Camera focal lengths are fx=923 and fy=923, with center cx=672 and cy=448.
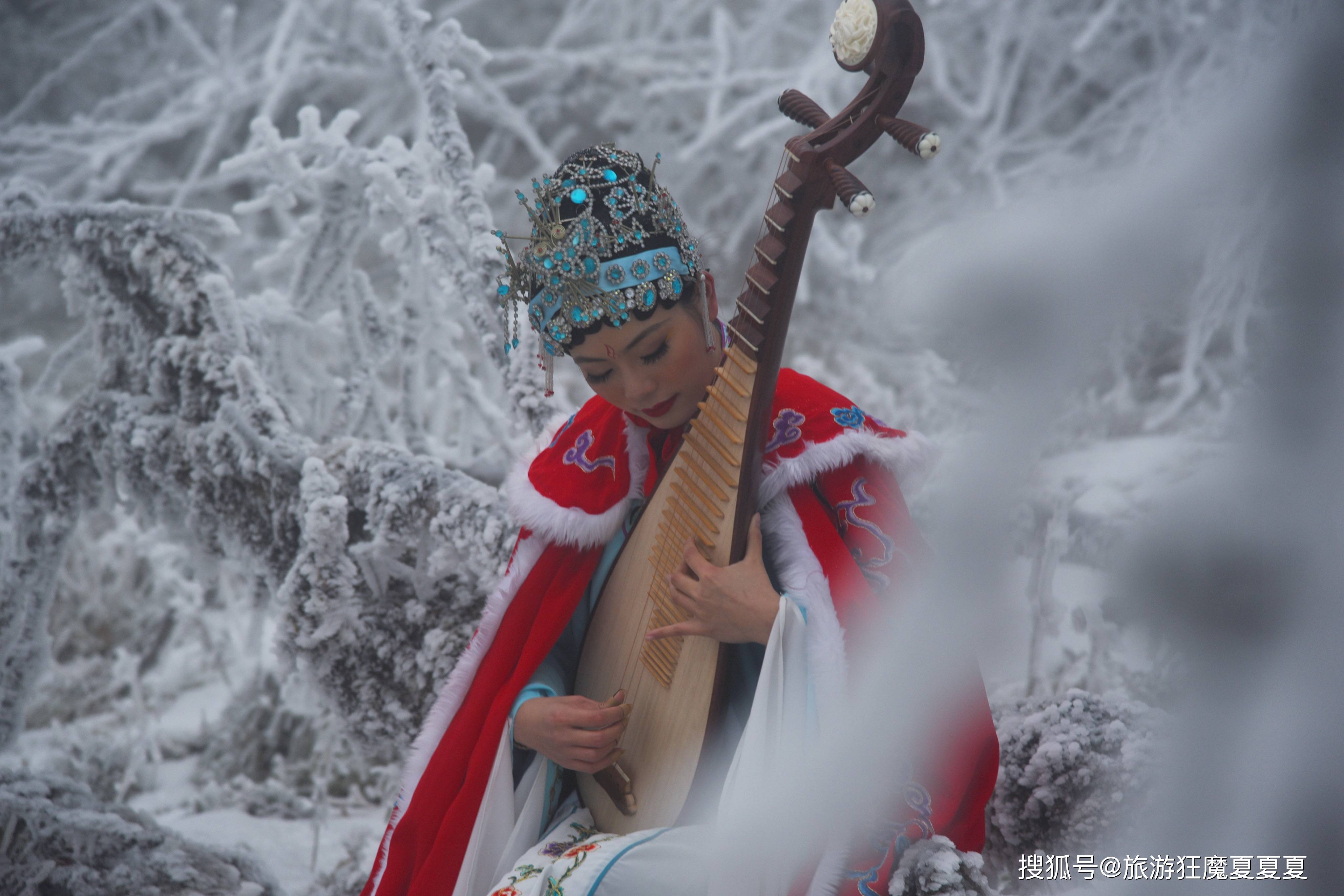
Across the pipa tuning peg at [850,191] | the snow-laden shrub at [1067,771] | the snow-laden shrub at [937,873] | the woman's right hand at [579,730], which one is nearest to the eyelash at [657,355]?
the pipa tuning peg at [850,191]

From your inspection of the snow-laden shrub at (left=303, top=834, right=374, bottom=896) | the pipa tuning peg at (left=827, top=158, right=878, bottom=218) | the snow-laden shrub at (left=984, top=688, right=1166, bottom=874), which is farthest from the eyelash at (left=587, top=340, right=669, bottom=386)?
the snow-laden shrub at (left=303, top=834, right=374, bottom=896)

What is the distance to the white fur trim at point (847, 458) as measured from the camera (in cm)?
96

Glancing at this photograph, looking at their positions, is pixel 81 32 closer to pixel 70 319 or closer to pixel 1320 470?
pixel 70 319

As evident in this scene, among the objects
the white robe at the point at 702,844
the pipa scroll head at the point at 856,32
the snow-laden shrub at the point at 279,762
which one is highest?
the pipa scroll head at the point at 856,32

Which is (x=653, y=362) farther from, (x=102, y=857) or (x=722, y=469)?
(x=102, y=857)

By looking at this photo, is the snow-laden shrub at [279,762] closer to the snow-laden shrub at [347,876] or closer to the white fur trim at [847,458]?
the snow-laden shrub at [347,876]

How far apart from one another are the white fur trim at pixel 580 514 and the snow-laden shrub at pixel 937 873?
47 cm

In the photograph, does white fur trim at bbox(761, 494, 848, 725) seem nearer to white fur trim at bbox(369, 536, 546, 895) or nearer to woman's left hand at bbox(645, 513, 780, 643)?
woman's left hand at bbox(645, 513, 780, 643)

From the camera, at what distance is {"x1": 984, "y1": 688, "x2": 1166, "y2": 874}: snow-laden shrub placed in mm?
1116

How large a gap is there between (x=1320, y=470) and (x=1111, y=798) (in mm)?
973

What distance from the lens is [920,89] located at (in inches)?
94.3

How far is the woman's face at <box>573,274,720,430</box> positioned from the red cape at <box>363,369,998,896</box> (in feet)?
0.31

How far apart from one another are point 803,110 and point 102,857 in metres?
1.61

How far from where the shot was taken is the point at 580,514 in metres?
1.09
